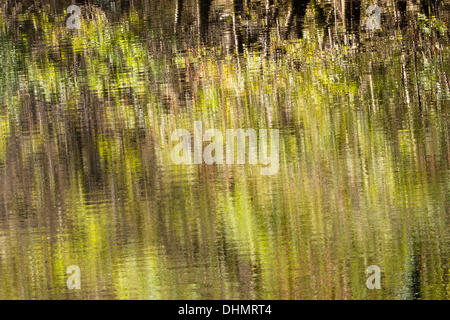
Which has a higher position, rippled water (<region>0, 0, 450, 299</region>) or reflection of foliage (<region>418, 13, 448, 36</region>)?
reflection of foliage (<region>418, 13, 448, 36</region>)

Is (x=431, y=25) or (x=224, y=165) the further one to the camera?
(x=431, y=25)

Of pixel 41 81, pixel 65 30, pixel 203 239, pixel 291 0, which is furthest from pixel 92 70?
pixel 203 239

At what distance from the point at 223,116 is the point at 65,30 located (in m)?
3.25

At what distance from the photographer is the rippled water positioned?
580 centimetres

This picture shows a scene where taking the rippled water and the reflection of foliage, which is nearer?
the rippled water

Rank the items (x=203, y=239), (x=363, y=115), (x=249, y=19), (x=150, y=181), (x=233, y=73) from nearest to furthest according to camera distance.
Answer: (x=203, y=239) < (x=150, y=181) < (x=363, y=115) < (x=233, y=73) < (x=249, y=19)

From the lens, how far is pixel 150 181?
279 inches

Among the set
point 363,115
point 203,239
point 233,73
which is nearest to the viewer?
point 203,239

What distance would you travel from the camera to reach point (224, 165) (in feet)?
24.0

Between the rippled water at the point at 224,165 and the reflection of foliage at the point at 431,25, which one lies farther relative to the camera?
the reflection of foliage at the point at 431,25

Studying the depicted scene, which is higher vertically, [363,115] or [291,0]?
[291,0]

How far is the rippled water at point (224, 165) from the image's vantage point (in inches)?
228

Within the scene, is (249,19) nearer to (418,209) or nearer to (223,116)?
(223,116)

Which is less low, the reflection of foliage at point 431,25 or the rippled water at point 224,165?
the reflection of foliage at point 431,25
